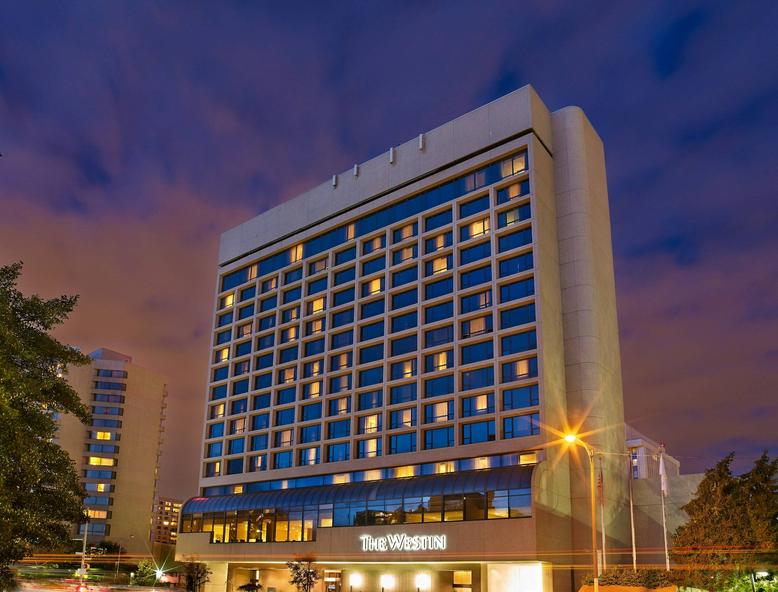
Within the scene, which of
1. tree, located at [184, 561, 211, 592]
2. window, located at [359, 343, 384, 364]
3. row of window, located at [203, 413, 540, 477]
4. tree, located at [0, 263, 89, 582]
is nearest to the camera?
tree, located at [0, 263, 89, 582]

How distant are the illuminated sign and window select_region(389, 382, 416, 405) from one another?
604 inches

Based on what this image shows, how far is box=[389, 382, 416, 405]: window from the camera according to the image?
87250 mm

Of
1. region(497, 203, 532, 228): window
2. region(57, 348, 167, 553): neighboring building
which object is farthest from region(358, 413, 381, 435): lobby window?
region(57, 348, 167, 553): neighboring building

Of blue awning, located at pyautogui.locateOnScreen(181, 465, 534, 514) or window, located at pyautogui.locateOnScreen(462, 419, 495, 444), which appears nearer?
blue awning, located at pyautogui.locateOnScreen(181, 465, 534, 514)

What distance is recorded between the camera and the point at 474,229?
86.7m

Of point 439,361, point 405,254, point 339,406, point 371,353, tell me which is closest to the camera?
point 439,361

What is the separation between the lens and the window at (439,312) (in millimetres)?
86144

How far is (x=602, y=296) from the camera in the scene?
85562 mm

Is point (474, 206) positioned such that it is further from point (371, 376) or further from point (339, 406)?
point (339, 406)

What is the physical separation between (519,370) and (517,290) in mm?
8606

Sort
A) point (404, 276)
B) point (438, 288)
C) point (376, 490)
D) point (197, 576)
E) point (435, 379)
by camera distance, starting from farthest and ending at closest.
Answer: point (197, 576), point (404, 276), point (438, 288), point (435, 379), point (376, 490)

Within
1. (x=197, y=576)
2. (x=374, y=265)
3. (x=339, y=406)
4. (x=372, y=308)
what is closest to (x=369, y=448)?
(x=339, y=406)

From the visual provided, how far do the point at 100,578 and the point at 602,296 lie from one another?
350 ft

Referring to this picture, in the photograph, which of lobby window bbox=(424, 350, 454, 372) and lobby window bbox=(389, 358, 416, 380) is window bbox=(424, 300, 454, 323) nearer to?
lobby window bbox=(424, 350, 454, 372)
